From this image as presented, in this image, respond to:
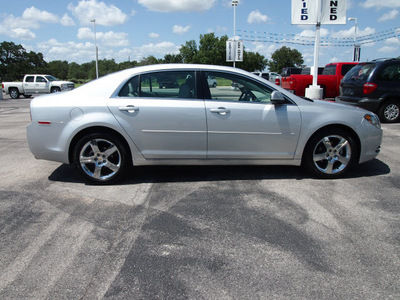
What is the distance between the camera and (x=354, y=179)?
490 centimetres

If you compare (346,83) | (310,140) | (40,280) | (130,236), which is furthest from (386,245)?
(346,83)

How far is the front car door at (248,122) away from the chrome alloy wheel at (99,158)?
1.30 meters

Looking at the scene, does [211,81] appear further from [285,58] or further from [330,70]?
[285,58]

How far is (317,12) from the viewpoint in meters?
13.0

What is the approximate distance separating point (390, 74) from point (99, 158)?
324 inches

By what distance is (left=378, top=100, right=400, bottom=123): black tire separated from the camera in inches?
366

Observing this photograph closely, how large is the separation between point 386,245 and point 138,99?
3.27 meters

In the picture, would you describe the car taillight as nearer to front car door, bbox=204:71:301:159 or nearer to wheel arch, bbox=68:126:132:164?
front car door, bbox=204:71:301:159

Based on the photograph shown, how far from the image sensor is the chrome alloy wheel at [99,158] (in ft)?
14.9

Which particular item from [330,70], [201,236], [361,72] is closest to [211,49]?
[330,70]

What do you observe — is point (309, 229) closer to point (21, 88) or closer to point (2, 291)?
point (2, 291)

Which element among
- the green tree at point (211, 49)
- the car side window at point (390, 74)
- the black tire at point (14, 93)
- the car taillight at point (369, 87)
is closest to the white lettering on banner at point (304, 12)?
the car side window at point (390, 74)

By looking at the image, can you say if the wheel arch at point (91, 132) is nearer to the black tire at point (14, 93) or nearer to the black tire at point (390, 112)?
the black tire at point (390, 112)

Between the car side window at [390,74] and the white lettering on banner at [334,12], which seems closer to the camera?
the car side window at [390,74]
